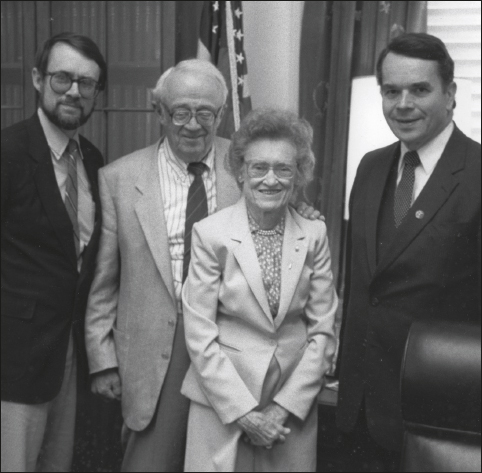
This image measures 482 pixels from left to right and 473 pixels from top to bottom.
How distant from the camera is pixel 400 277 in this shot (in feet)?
5.46

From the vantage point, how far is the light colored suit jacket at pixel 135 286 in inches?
73.7

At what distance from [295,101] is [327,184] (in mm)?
443

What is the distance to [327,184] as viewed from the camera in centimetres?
275

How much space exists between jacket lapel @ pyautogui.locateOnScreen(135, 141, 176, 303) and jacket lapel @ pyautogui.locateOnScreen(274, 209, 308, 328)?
0.35 meters

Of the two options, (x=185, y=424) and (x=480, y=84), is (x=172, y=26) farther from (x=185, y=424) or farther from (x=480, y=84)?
(x=185, y=424)

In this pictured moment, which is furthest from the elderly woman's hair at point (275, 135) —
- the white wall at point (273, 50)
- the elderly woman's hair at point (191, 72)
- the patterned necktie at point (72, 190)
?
the white wall at point (273, 50)

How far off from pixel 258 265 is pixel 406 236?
40 centimetres

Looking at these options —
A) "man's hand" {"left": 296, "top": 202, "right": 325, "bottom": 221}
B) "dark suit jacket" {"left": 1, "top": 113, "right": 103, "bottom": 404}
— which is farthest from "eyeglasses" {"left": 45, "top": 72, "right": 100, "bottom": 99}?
"man's hand" {"left": 296, "top": 202, "right": 325, "bottom": 221}

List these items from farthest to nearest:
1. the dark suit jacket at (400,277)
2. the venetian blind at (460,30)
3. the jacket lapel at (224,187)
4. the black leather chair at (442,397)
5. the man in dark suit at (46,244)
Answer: the venetian blind at (460,30) < the jacket lapel at (224,187) < the man in dark suit at (46,244) < the dark suit jacket at (400,277) < the black leather chair at (442,397)

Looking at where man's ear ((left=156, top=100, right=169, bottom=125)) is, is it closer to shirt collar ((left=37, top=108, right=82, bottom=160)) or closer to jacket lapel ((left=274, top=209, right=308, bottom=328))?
shirt collar ((left=37, top=108, right=82, bottom=160))

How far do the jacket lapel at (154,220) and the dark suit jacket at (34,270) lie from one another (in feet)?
0.53

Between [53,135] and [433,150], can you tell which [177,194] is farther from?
[433,150]

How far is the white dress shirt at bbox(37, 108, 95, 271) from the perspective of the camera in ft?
6.31

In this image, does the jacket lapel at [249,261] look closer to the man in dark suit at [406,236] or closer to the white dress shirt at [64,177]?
the man in dark suit at [406,236]
